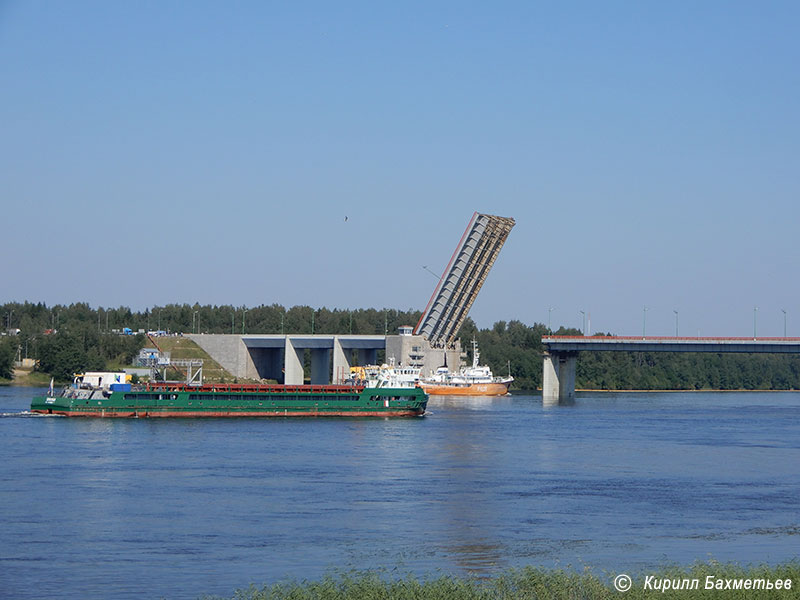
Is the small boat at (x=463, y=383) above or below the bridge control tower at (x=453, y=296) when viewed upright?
below

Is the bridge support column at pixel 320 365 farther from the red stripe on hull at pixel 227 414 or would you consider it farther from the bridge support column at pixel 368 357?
the red stripe on hull at pixel 227 414

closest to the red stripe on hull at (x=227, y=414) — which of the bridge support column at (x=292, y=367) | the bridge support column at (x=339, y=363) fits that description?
the bridge support column at (x=339, y=363)

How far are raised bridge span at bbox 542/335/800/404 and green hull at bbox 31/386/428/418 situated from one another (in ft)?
76.7

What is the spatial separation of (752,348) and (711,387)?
5783 cm

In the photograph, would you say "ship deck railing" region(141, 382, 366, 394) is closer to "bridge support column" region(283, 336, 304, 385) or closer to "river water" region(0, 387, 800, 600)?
"river water" region(0, 387, 800, 600)

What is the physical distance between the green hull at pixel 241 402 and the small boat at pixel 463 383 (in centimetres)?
2229

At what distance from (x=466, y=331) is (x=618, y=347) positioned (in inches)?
1706

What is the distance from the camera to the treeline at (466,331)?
362 ft

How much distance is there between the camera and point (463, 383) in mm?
84812

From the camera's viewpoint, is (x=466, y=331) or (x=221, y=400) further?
(x=466, y=331)

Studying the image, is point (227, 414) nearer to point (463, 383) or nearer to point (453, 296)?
point (453, 296)

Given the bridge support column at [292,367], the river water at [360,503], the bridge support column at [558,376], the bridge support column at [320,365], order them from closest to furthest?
1. the river water at [360,503]
2. the bridge support column at [558,376]
3. the bridge support column at [292,367]
4. the bridge support column at [320,365]

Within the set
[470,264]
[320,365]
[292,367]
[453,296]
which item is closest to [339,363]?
[292,367]

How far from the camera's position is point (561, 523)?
23.9 m
